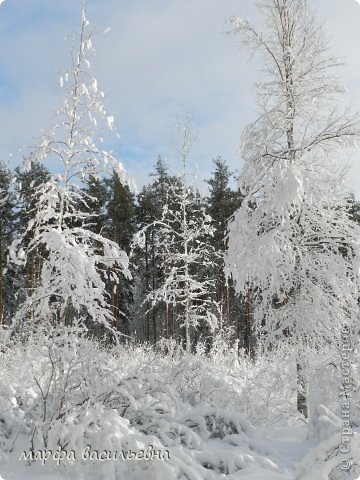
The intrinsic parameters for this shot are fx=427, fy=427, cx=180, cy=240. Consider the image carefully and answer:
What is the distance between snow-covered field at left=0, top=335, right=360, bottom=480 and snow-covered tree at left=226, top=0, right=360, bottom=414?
214 cm

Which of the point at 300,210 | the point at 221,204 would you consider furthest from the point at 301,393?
the point at 221,204

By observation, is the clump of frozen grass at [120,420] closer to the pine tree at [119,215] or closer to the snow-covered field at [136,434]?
the snow-covered field at [136,434]

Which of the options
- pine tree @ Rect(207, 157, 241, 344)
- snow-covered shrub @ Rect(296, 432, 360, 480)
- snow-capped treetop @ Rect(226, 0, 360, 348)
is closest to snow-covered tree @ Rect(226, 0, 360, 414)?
snow-capped treetop @ Rect(226, 0, 360, 348)

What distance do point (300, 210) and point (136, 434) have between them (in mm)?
5440

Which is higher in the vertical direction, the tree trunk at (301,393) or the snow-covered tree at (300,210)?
the snow-covered tree at (300,210)

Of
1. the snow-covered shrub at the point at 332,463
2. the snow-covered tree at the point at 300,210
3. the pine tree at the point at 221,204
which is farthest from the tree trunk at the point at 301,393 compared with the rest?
the pine tree at the point at 221,204

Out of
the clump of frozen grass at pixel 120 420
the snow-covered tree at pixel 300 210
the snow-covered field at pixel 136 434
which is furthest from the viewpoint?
the snow-covered tree at pixel 300 210

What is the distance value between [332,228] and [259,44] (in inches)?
167

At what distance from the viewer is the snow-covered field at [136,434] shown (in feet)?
15.6

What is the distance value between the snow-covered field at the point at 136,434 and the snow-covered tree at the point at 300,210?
7.01 feet

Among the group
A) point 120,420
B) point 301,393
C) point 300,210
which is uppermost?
point 300,210

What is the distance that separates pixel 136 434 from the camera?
200 inches

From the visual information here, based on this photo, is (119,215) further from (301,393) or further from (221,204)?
(301,393)

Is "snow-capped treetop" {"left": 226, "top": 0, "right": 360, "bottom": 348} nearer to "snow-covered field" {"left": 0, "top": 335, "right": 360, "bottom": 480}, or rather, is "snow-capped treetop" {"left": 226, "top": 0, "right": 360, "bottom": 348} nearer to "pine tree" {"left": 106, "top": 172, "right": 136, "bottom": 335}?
"snow-covered field" {"left": 0, "top": 335, "right": 360, "bottom": 480}
